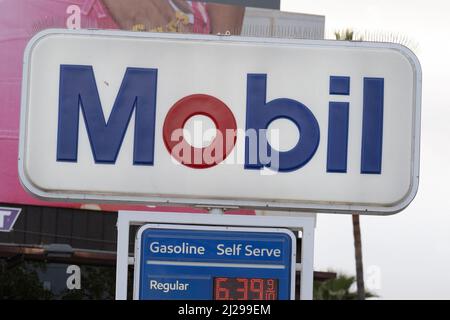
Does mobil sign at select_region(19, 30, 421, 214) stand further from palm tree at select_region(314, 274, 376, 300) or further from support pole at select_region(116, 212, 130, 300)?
palm tree at select_region(314, 274, 376, 300)

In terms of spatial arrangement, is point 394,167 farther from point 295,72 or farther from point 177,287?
point 177,287

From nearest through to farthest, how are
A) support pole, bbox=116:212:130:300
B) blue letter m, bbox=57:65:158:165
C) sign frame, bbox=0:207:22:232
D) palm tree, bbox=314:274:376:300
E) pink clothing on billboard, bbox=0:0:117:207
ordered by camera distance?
support pole, bbox=116:212:130:300
blue letter m, bbox=57:65:158:165
pink clothing on billboard, bbox=0:0:117:207
sign frame, bbox=0:207:22:232
palm tree, bbox=314:274:376:300

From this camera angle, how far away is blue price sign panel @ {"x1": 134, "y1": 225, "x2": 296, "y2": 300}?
11172 millimetres

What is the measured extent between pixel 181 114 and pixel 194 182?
0.67 metres

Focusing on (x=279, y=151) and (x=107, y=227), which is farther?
(x=107, y=227)

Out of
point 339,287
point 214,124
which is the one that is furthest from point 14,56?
point 214,124

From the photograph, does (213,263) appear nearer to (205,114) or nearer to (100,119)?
(205,114)

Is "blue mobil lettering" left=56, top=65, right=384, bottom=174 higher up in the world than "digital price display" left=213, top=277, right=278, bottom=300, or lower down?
higher up

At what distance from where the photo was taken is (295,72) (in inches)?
460

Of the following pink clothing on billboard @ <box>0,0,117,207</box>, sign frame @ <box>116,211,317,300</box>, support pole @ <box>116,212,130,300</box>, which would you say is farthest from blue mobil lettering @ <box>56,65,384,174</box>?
pink clothing on billboard @ <box>0,0,117,207</box>

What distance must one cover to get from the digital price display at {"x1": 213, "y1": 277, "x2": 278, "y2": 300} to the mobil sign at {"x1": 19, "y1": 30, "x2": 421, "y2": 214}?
76cm

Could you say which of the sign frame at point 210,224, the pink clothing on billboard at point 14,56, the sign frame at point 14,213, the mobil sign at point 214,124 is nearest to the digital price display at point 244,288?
the sign frame at point 210,224
